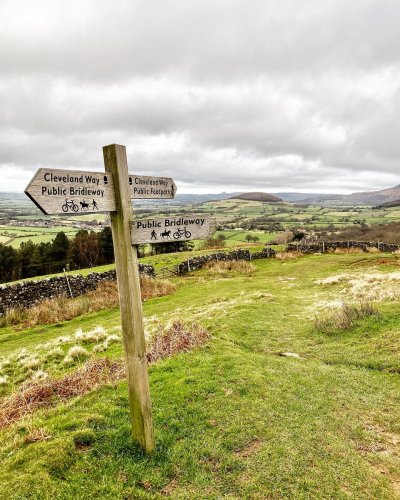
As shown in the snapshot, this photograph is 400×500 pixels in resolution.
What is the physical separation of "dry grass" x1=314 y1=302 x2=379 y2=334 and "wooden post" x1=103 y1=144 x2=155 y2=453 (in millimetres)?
8058

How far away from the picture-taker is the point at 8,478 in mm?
4043

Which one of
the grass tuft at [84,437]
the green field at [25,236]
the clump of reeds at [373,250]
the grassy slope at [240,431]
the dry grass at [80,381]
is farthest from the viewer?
the green field at [25,236]

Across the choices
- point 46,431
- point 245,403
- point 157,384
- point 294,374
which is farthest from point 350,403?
point 46,431

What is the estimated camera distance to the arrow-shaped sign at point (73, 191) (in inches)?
149

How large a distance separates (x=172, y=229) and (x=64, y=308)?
17.6 m

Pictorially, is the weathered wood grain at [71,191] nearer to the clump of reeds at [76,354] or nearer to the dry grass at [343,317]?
the clump of reeds at [76,354]

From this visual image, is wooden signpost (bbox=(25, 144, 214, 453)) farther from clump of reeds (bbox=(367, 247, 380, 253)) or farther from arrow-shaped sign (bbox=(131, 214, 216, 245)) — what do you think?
clump of reeds (bbox=(367, 247, 380, 253))

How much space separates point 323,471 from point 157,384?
11.7ft

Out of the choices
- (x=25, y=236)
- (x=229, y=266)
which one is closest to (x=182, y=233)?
(x=229, y=266)

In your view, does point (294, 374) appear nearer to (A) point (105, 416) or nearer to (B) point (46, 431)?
(A) point (105, 416)

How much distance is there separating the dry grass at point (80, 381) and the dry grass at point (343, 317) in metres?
4.02

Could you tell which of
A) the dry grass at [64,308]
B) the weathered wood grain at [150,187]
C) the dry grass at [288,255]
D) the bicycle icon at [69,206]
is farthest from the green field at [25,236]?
the bicycle icon at [69,206]

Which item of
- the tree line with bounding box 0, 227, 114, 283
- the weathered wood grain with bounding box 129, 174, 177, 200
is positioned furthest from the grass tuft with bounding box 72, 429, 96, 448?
the tree line with bounding box 0, 227, 114, 283

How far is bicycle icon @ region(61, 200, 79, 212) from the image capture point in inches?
156
